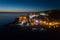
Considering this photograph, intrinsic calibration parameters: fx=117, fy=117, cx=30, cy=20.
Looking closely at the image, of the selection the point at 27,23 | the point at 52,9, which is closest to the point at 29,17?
the point at 27,23

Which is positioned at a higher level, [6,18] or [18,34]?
[6,18]

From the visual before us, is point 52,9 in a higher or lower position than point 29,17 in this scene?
higher

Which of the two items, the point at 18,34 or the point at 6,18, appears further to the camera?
the point at 18,34

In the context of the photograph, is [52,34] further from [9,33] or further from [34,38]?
[9,33]

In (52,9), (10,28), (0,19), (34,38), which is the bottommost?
(34,38)

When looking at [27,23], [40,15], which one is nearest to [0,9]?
[27,23]

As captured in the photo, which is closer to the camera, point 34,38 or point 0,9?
point 0,9

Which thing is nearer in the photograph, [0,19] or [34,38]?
[0,19]

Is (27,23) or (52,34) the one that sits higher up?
(27,23)

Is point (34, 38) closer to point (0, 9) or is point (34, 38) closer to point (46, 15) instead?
point (46, 15)
